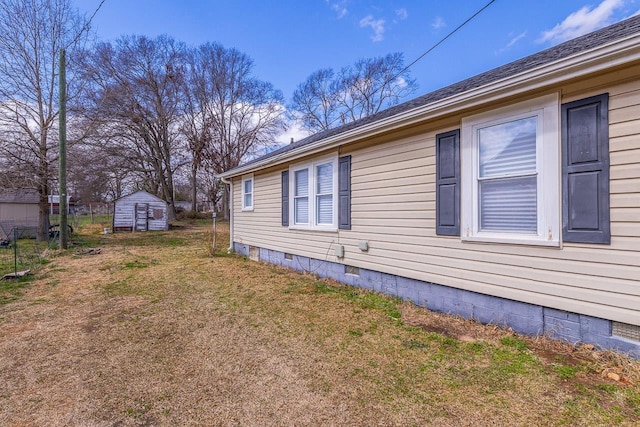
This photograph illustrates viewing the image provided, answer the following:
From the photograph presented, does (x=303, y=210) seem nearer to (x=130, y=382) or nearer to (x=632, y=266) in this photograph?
(x=130, y=382)

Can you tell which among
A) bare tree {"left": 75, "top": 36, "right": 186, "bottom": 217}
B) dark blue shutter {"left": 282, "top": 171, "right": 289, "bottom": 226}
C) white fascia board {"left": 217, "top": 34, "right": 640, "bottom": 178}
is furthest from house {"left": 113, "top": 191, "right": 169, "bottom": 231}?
white fascia board {"left": 217, "top": 34, "right": 640, "bottom": 178}

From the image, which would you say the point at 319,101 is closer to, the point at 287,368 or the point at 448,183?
the point at 448,183

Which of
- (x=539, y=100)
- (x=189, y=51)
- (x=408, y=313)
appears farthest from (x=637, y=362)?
(x=189, y=51)

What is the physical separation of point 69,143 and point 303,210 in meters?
10.2

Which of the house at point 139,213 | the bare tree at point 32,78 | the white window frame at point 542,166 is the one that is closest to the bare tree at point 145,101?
the house at point 139,213

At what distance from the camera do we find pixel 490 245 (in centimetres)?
346

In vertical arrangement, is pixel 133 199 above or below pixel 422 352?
above

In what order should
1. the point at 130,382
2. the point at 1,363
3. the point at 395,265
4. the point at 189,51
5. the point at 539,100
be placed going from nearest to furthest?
1. the point at 130,382
2. the point at 1,363
3. the point at 539,100
4. the point at 395,265
5. the point at 189,51

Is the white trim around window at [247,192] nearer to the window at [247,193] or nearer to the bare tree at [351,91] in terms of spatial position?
the window at [247,193]

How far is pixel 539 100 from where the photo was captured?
3066mm

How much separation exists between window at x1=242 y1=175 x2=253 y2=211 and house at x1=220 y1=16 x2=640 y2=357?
166 inches

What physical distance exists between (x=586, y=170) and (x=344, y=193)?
10.9 ft

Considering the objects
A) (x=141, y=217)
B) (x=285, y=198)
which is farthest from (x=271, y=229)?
(x=141, y=217)

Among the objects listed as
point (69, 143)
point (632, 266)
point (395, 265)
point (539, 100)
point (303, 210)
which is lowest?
point (395, 265)
